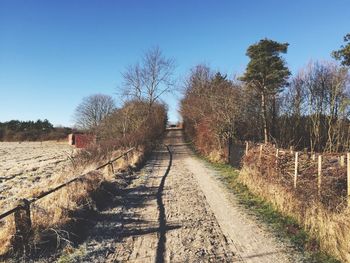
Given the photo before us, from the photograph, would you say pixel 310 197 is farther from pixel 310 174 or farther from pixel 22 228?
pixel 22 228

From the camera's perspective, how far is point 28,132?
95.1 metres

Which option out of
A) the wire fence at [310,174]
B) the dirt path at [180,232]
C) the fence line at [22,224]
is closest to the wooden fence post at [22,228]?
the fence line at [22,224]

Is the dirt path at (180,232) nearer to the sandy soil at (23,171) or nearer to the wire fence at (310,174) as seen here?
the wire fence at (310,174)

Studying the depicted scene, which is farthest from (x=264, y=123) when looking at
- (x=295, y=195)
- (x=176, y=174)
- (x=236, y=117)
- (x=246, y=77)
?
(x=295, y=195)

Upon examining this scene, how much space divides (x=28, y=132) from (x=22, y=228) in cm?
9455

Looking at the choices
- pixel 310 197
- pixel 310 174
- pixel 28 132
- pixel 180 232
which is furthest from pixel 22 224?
pixel 28 132

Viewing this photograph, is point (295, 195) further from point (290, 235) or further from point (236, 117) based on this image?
point (236, 117)

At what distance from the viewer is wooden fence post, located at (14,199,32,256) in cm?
685

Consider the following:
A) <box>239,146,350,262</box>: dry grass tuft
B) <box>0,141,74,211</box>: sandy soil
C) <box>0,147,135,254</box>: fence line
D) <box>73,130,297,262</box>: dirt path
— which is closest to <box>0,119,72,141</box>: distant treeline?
<box>0,141,74,211</box>: sandy soil

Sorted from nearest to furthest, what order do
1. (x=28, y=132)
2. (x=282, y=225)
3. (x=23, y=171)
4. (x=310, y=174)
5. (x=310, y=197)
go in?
(x=310, y=197) < (x=282, y=225) < (x=310, y=174) < (x=23, y=171) < (x=28, y=132)

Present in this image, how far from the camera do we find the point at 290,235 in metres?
8.12

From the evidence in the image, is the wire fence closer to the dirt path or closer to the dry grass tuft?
the dry grass tuft

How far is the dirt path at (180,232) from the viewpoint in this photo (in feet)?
22.4

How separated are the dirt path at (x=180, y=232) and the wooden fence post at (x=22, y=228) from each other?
1120mm
